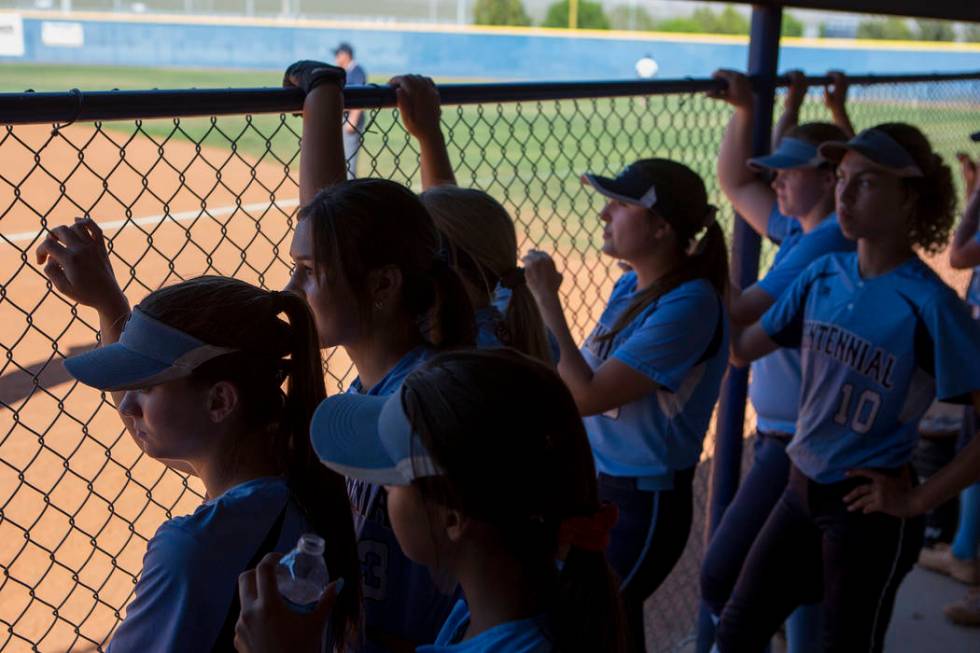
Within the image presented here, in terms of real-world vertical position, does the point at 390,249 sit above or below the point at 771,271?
above

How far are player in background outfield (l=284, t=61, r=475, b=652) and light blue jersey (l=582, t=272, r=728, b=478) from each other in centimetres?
84

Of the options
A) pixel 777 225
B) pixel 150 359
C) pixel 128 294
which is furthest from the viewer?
pixel 128 294

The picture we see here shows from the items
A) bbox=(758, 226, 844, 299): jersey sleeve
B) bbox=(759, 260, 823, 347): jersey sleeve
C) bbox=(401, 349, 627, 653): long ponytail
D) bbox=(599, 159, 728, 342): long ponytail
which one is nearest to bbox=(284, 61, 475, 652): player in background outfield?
bbox=(401, 349, 627, 653): long ponytail

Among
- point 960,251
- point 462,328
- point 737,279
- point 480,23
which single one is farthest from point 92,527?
point 480,23

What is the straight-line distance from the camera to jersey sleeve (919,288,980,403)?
270 cm

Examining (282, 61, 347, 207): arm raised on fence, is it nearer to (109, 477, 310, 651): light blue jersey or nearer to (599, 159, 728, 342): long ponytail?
(109, 477, 310, 651): light blue jersey

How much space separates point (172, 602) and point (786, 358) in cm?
248

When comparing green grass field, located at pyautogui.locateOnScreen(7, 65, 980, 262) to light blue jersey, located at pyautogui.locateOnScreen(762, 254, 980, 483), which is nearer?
light blue jersey, located at pyautogui.locateOnScreen(762, 254, 980, 483)

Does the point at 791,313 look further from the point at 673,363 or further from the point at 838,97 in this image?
the point at 838,97

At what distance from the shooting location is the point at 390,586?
6.44ft

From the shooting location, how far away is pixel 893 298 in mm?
2855

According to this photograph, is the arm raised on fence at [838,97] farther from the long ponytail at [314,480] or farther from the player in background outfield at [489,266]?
the long ponytail at [314,480]

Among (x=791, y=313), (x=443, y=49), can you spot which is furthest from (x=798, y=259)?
(x=443, y=49)

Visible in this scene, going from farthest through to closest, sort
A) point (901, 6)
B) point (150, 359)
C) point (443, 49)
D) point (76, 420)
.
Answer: point (443, 49)
point (901, 6)
point (76, 420)
point (150, 359)
